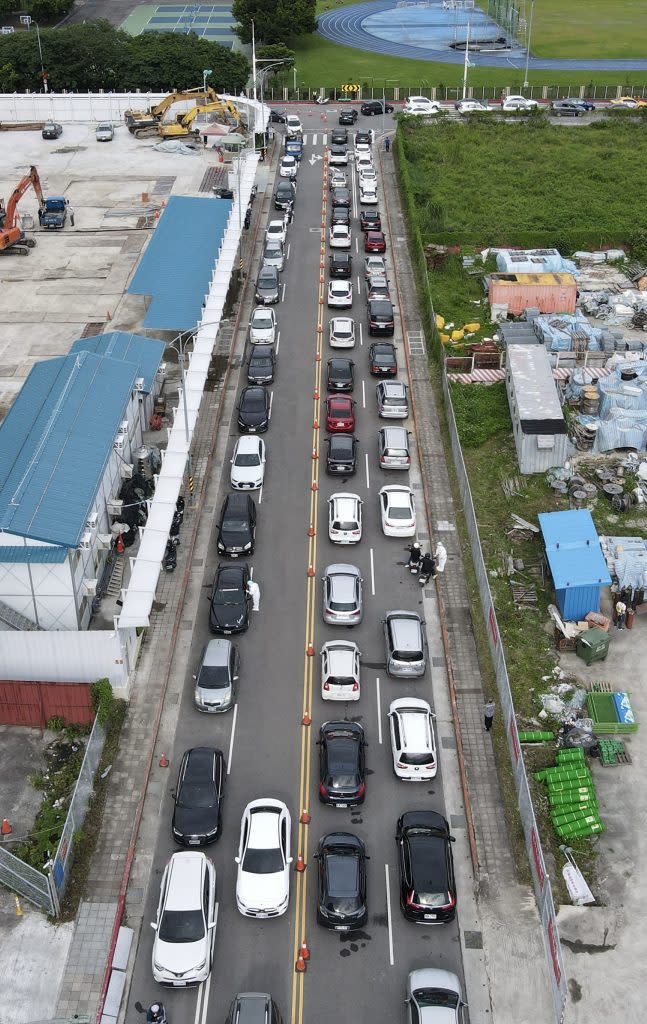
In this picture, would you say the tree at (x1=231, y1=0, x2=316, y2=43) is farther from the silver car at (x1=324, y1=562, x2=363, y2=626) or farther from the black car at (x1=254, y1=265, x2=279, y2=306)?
the silver car at (x1=324, y1=562, x2=363, y2=626)

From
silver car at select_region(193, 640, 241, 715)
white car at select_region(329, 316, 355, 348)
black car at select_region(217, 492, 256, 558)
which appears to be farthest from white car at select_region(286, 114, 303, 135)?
silver car at select_region(193, 640, 241, 715)

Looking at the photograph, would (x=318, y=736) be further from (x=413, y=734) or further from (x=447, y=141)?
(x=447, y=141)

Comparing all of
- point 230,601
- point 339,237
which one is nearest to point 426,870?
point 230,601

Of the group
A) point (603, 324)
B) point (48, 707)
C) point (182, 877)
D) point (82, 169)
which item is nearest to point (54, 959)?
point (182, 877)

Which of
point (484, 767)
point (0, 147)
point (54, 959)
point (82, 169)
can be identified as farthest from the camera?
point (0, 147)

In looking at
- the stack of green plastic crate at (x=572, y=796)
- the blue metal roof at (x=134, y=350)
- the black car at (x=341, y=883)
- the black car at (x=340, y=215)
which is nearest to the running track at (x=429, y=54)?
the black car at (x=340, y=215)

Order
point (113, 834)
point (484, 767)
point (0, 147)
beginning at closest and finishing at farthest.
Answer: point (113, 834)
point (484, 767)
point (0, 147)

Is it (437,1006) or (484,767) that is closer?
(437,1006)
